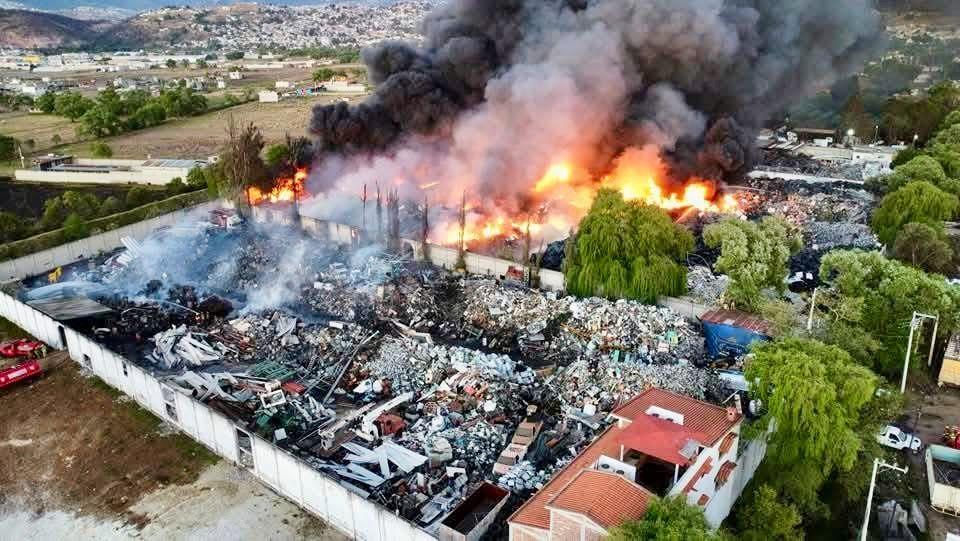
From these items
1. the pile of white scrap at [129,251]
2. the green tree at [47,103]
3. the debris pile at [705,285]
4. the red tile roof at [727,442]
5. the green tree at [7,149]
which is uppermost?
the green tree at [47,103]

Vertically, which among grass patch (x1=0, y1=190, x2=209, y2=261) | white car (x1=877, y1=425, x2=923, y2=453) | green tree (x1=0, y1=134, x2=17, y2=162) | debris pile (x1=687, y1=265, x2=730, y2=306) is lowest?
white car (x1=877, y1=425, x2=923, y2=453)

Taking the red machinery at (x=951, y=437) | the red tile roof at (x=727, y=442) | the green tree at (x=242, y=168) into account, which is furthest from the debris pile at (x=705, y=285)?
the green tree at (x=242, y=168)

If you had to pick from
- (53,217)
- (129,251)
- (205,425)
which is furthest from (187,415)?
(53,217)

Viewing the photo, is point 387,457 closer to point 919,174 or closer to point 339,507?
point 339,507

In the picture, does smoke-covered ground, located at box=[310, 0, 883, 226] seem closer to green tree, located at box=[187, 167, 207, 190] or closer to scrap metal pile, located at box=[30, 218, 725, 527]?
green tree, located at box=[187, 167, 207, 190]

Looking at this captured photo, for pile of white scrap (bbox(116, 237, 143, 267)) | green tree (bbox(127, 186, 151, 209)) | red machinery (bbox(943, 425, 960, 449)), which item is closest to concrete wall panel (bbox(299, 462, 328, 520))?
red machinery (bbox(943, 425, 960, 449))

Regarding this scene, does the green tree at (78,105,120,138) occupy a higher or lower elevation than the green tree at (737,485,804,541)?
higher

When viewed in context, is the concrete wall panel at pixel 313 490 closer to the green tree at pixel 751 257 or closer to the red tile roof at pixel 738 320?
the red tile roof at pixel 738 320
